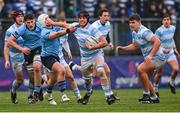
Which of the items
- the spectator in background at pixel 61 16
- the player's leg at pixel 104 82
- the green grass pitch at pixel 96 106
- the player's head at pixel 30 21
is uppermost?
the player's head at pixel 30 21

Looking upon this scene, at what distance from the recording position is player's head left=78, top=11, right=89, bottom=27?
20.5 meters

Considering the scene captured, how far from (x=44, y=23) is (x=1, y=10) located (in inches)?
446

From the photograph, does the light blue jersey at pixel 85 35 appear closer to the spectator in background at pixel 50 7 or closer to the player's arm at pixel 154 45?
the player's arm at pixel 154 45

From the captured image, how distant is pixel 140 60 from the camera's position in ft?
101

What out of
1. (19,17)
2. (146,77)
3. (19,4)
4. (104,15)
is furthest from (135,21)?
(19,4)

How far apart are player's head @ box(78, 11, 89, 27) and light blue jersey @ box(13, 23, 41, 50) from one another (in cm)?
123

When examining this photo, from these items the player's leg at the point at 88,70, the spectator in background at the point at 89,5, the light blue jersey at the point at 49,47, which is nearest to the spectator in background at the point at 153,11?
the spectator in background at the point at 89,5

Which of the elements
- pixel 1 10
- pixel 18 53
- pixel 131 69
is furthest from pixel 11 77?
pixel 18 53

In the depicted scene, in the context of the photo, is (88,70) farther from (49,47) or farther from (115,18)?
(115,18)

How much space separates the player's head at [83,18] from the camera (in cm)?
2048

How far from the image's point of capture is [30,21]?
21.0 meters

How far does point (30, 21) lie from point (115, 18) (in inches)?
457

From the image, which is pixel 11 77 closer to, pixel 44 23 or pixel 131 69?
pixel 131 69

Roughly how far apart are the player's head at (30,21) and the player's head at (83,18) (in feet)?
4.29
